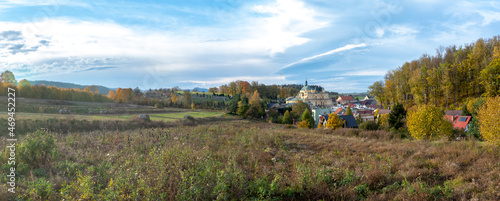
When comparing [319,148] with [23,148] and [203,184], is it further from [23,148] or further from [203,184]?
[23,148]

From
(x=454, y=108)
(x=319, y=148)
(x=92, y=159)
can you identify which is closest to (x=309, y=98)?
(x=454, y=108)

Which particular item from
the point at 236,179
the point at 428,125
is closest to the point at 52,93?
the point at 236,179

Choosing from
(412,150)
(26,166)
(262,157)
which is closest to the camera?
(26,166)

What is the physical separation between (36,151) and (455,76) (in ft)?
158

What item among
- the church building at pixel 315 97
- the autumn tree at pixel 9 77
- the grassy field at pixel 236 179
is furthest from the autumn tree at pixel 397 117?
the church building at pixel 315 97

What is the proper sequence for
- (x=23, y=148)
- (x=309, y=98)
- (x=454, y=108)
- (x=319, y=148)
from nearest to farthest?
1. (x=23, y=148)
2. (x=319, y=148)
3. (x=454, y=108)
4. (x=309, y=98)

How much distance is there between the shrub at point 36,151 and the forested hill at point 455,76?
4311cm

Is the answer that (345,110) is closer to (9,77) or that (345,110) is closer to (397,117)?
(397,117)

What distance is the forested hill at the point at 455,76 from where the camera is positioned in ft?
96.8

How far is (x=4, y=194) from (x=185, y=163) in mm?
3794

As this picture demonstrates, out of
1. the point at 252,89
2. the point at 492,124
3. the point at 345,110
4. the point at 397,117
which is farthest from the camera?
the point at 252,89

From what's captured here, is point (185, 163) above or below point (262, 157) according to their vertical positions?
above

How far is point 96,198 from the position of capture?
415cm

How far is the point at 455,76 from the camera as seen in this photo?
34750mm
